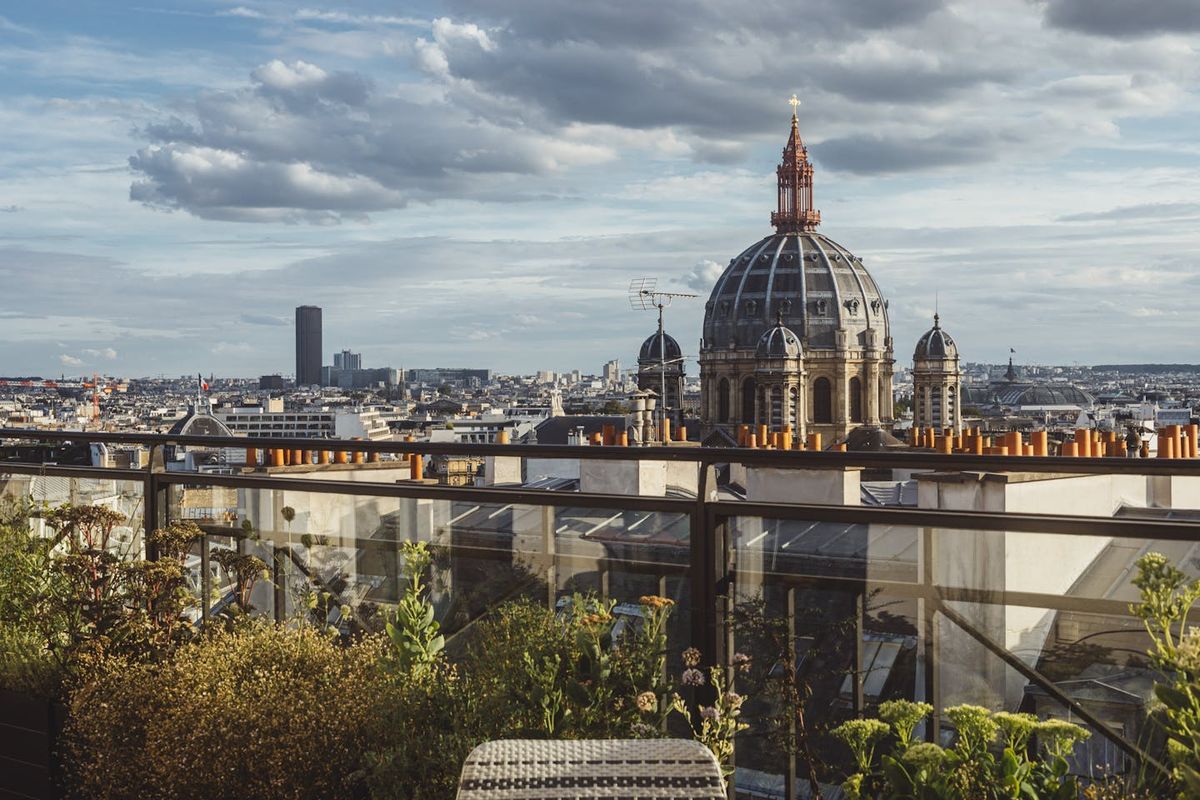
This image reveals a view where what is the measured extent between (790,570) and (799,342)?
88.6 m

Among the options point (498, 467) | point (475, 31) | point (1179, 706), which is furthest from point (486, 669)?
point (475, 31)

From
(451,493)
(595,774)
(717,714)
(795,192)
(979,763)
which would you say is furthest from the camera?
(795,192)

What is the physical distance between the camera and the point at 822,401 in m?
93.1

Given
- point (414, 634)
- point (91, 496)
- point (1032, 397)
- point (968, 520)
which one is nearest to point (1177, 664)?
point (968, 520)

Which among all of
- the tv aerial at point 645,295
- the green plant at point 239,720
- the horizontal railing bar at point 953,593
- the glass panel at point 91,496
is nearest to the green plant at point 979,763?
the horizontal railing bar at point 953,593

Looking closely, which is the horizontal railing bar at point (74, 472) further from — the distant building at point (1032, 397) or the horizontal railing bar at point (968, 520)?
the distant building at point (1032, 397)

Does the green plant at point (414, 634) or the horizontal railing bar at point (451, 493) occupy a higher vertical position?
the horizontal railing bar at point (451, 493)

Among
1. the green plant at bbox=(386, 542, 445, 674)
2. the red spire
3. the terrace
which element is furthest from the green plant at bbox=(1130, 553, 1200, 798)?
the red spire

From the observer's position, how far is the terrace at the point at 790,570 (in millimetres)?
2639

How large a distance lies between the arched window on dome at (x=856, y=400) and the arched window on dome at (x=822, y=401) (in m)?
1.99

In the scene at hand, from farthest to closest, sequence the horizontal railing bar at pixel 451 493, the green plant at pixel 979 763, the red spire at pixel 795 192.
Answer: the red spire at pixel 795 192 < the horizontal railing bar at pixel 451 493 < the green plant at pixel 979 763

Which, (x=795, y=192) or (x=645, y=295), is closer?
(x=645, y=295)

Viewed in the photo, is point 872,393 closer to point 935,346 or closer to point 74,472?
point 935,346

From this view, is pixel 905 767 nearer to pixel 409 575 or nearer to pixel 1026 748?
pixel 1026 748
